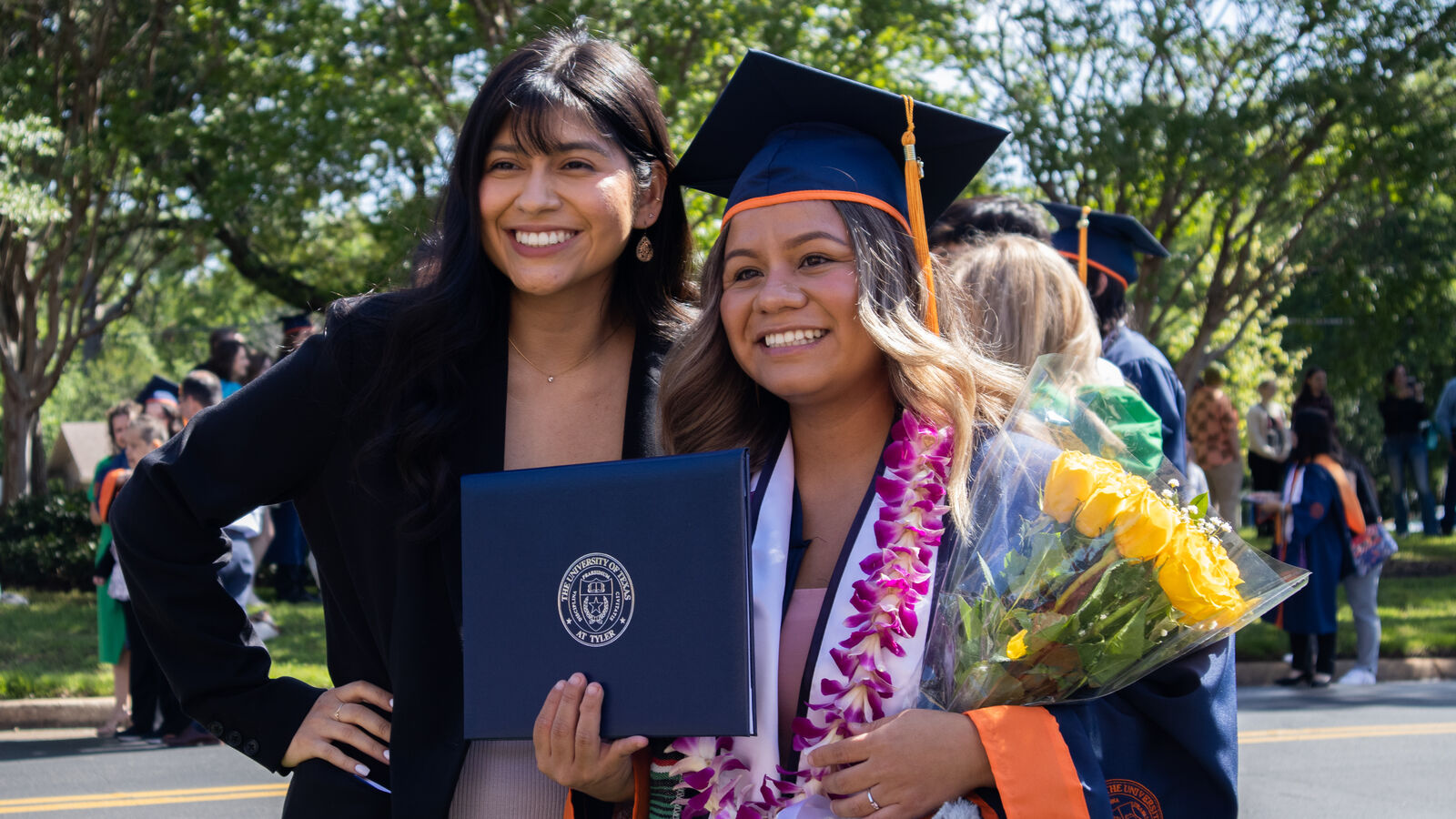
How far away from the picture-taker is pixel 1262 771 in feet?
21.0

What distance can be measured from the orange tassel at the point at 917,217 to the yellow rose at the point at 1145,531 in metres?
0.55

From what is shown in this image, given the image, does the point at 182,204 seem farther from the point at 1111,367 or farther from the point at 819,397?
the point at 819,397

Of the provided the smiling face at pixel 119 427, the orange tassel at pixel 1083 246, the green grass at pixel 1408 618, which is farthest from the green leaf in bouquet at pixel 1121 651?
the green grass at pixel 1408 618

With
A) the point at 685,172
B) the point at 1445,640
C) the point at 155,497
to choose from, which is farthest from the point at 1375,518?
the point at 155,497

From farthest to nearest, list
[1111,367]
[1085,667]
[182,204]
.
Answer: [182,204] → [1111,367] → [1085,667]

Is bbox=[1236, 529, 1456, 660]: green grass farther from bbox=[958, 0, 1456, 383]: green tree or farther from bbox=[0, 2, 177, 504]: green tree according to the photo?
bbox=[0, 2, 177, 504]: green tree

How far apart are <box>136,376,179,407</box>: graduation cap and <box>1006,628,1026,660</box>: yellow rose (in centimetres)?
761

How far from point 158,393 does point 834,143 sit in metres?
7.32

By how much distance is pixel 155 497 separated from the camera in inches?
91.7

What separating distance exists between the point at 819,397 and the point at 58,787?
18.0ft

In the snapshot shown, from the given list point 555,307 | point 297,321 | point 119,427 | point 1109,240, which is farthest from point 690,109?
point 555,307

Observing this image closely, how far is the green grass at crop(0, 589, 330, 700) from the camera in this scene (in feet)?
26.5

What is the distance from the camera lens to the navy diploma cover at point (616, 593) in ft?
6.15

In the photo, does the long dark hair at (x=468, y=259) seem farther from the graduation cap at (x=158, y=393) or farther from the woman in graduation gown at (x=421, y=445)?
the graduation cap at (x=158, y=393)
